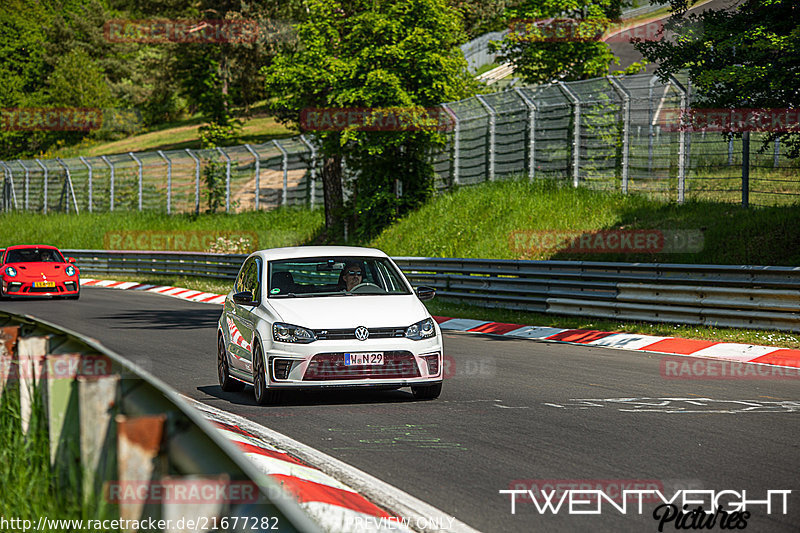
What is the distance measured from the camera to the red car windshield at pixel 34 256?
84.2 feet

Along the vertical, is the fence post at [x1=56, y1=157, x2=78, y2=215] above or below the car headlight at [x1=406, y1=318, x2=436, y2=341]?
above

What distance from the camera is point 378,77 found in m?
26.9

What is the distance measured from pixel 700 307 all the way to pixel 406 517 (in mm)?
10784

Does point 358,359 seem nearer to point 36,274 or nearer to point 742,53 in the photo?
point 742,53

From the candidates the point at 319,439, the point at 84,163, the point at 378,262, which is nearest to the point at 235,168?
the point at 84,163

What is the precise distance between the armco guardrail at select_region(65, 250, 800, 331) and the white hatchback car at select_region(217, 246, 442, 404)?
607 centimetres

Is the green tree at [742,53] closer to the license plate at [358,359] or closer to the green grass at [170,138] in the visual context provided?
the license plate at [358,359]

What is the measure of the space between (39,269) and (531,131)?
1315cm

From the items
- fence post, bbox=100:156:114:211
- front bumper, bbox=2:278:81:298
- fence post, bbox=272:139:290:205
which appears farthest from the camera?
fence post, bbox=100:156:114:211

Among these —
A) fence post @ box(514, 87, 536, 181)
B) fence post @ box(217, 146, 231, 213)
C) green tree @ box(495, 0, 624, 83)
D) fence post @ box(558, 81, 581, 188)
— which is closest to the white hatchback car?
fence post @ box(558, 81, 581, 188)

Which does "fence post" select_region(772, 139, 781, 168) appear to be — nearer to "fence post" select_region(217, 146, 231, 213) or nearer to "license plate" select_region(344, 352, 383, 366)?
"license plate" select_region(344, 352, 383, 366)

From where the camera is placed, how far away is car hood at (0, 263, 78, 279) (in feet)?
82.8

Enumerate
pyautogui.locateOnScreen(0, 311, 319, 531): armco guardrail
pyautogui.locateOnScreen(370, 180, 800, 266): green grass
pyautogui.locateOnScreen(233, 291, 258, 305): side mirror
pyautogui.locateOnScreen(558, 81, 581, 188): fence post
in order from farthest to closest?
pyautogui.locateOnScreen(558, 81, 581, 188): fence post < pyautogui.locateOnScreen(370, 180, 800, 266): green grass < pyautogui.locateOnScreen(233, 291, 258, 305): side mirror < pyautogui.locateOnScreen(0, 311, 319, 531): armco guardrail

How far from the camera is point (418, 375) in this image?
925cm
